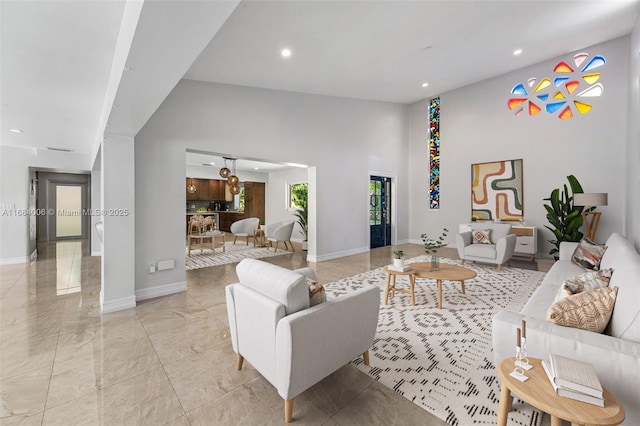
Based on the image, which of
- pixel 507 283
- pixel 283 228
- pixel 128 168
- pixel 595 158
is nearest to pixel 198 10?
pixel 128 168

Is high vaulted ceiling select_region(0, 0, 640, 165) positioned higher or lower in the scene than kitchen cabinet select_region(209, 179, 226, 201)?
higher

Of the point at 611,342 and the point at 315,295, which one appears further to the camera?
the point at 315,295

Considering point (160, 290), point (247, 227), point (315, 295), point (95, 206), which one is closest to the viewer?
point (315, 295)

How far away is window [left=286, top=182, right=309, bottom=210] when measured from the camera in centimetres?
945

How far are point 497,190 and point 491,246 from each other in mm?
2181

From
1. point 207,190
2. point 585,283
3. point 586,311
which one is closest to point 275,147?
point 585,283

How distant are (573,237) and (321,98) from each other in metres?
5.67

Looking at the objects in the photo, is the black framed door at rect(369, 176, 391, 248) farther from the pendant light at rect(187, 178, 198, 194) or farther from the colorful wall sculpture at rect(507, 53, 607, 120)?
the pendant light at rect(187, 178, 198, 194)

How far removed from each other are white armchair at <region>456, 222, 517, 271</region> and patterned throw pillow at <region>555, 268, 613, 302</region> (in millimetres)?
2977

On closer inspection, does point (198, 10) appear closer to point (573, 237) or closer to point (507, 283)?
point (507, 283)

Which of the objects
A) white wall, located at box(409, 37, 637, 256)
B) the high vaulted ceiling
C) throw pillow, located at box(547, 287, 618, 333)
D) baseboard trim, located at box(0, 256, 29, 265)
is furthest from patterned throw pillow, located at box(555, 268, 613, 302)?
baseboard trim, located at box(0, 256, 29, 265)

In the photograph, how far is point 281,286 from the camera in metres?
1.69

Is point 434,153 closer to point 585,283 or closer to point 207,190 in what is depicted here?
point 585,283

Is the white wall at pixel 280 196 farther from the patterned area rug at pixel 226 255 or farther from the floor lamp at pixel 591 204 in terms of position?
the floor lamp at pixel 591 204
